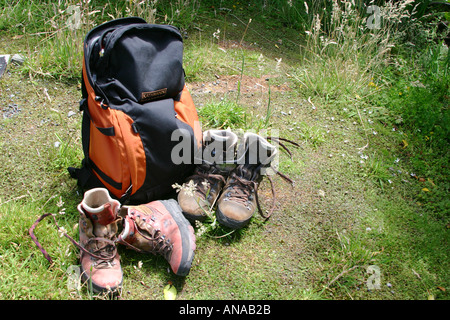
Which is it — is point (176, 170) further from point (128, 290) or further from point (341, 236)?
point (341, 236)

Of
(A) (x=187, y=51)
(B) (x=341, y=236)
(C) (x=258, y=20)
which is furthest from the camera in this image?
(C) (x=258, y=20)

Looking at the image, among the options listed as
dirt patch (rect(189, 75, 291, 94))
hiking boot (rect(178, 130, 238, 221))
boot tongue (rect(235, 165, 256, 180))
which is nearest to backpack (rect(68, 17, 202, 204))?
hiking boot (rect(178, 130, 238, 221))

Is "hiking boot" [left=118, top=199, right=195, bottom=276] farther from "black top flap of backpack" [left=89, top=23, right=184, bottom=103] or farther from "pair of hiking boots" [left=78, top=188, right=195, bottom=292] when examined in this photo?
"black top flap of backpack" [left=89, top=23, right=184, bottom=103]

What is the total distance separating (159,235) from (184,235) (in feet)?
0.50

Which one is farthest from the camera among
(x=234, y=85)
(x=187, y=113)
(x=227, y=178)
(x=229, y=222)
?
(x=234, y=85)

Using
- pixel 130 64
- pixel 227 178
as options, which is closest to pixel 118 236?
pixel 227 178

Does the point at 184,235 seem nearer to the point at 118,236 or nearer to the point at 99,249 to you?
the point at 118,236

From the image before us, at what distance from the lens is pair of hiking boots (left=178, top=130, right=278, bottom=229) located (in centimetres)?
253

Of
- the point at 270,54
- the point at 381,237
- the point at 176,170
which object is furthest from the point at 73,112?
the point at 381,237

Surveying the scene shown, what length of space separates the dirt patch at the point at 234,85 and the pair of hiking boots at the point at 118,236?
1.63 meters

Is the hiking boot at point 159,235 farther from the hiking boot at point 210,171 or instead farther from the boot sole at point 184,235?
the hiking boot at point 210,171

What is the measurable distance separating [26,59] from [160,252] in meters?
2.41

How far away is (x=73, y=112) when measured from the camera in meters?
3.30

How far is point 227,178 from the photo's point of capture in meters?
2.76
